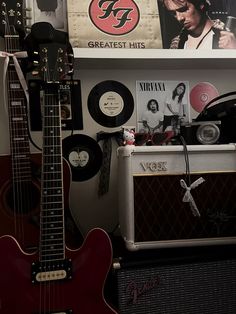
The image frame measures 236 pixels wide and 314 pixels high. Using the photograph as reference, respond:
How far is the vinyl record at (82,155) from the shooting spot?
4.06 feet

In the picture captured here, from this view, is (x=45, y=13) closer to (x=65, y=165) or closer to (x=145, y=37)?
(x=145, y=37)

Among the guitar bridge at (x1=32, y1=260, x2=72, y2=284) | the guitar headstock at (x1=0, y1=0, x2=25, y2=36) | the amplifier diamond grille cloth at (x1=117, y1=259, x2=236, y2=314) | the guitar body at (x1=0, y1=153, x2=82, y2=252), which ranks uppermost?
the guitar headstock at (x1=0, y1=0, x2=25, y2=36)

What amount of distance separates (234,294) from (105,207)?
0.56 m

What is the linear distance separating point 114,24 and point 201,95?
0.46 m

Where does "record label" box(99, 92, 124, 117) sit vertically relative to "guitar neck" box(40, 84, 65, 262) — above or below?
above

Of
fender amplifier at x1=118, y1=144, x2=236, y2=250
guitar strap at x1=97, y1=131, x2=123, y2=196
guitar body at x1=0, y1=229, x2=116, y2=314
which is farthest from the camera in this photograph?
guitar strap at x1=97, y1=131, x2=123, y2=196

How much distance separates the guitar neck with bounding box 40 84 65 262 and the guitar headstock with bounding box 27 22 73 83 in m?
0.04

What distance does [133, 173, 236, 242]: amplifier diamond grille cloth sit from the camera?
930 mm

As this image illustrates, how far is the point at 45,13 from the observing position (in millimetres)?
1207

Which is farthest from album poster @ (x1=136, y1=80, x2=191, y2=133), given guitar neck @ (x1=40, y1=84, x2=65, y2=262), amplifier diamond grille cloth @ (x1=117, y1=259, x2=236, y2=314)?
amplifier diamond grille cloth @ (x1=117, y1=259, x2=236, y2=314)

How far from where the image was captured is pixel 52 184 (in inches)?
35.9

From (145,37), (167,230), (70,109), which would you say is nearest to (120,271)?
(167,230)

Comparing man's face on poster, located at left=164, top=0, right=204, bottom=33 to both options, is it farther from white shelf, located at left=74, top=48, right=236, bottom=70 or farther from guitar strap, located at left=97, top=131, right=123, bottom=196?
guitar strap, located at left=97, top=131, right=123, bottom=196

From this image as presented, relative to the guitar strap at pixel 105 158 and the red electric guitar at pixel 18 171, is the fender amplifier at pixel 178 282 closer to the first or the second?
the red electric guitar at pixel 18 171
